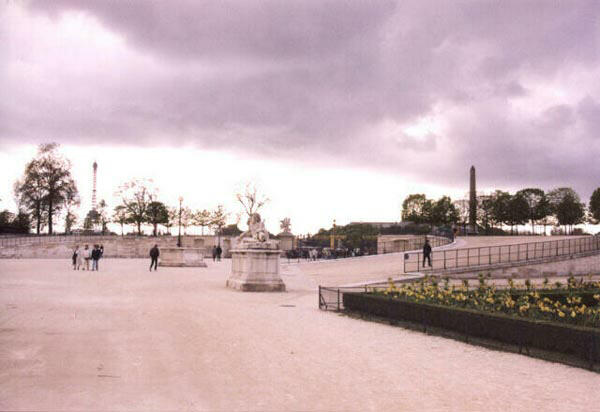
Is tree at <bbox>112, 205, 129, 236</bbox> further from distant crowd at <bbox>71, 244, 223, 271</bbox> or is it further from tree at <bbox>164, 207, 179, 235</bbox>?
distant crowd at <bbox>71, 244, 223, 271</bbox>

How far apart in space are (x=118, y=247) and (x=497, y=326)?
56.8 metres

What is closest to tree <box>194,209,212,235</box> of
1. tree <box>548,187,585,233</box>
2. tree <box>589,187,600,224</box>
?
tree <box>548,187,585,233</box>

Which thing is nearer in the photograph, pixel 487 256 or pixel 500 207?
pixel 487 256

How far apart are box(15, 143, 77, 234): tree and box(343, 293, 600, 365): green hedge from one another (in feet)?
224

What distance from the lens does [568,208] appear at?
77688mm

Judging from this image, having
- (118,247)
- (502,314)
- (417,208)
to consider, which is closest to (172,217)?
(118,247)

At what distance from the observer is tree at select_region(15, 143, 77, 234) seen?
75.4 metres

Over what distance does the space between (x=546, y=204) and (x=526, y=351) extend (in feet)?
254

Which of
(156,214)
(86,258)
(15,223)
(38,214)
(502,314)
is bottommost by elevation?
(502,314)

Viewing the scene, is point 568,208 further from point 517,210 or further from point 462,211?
point 462,211

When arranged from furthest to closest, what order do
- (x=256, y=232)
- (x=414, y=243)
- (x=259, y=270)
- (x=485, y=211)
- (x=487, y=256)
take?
(x=485, y=211) → (x=414, y=243) → (x=487, y=256) → (x=256, y=232) → (x=259, y=270)

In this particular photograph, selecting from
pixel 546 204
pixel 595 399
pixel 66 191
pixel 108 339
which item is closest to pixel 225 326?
pixel 108 339

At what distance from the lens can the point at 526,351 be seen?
10.7 metres

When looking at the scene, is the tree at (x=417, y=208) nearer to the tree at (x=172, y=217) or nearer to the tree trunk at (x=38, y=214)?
the tree at (x=172, y=217)
